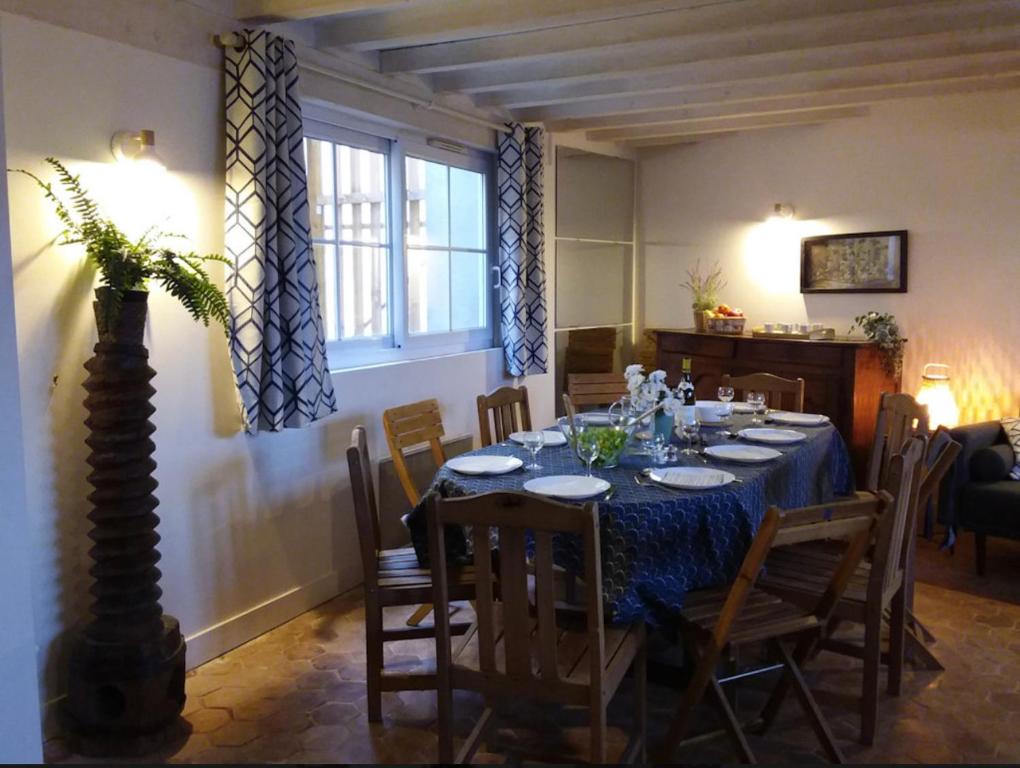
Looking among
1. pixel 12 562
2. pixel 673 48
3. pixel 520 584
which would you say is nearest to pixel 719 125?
pixel 673 48

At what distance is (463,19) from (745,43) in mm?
1157

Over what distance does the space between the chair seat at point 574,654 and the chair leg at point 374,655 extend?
39 cm

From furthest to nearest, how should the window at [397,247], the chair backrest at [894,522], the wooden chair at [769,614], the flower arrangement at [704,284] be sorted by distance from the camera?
the flower arrangement at [704,284] → the window at [397,247] → the chair backrest at [894,522] → the wooden chair at [769,614]

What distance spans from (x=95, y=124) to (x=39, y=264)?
0.48m

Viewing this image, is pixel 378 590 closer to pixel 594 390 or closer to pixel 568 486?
pixel 568 486

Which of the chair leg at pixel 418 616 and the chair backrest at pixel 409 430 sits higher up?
the chair backrest at pixel 409 430

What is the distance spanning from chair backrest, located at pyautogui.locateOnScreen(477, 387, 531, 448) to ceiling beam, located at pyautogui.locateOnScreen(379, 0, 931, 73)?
4.64ft

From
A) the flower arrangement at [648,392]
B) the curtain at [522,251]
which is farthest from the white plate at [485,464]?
the curtain at [522,251]

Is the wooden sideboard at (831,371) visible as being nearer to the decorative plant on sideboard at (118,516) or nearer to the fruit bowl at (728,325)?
the fruit bowl at (728,325)

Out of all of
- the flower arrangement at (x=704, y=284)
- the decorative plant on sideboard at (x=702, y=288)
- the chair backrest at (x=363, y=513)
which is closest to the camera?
the chair backrest at (x=363, y=513)

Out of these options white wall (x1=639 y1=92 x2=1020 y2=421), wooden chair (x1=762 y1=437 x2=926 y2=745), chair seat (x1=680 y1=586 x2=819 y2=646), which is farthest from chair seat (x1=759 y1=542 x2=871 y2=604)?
white wall (x1=639 y1=92 x2=1020 y2=421)

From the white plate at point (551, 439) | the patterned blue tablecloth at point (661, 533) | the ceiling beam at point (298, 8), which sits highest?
the ceiling beam at point (298, 8)

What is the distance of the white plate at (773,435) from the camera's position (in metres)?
3.23

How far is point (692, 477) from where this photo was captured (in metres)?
2.64
